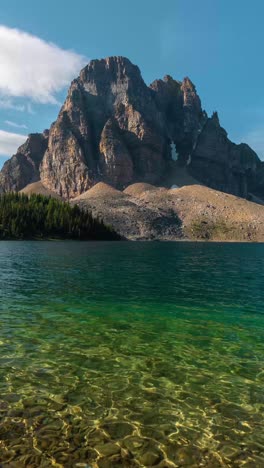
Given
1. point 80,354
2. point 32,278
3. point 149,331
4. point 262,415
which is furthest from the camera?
point 32,278

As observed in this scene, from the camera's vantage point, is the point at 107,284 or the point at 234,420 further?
the point at 107,284

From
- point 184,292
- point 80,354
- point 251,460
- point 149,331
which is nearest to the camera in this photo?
point 251,460

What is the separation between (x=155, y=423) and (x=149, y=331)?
466 inches

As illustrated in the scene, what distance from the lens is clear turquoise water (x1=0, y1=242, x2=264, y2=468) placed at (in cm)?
1061

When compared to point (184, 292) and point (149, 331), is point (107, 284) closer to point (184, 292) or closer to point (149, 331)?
point (184, 292)

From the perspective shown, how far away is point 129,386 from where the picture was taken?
1492 cm

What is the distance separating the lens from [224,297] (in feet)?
128

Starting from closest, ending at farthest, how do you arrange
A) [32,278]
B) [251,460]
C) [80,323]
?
[251,460]
[80,323]
[32,278]

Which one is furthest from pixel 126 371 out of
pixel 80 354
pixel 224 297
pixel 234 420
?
pixel 224 297

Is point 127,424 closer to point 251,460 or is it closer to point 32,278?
point 251,460

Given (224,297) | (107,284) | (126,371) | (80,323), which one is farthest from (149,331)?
(107,284)

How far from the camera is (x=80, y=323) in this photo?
25.5 metres

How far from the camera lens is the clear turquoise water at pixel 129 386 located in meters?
10.6

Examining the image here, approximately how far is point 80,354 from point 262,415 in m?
9.62
